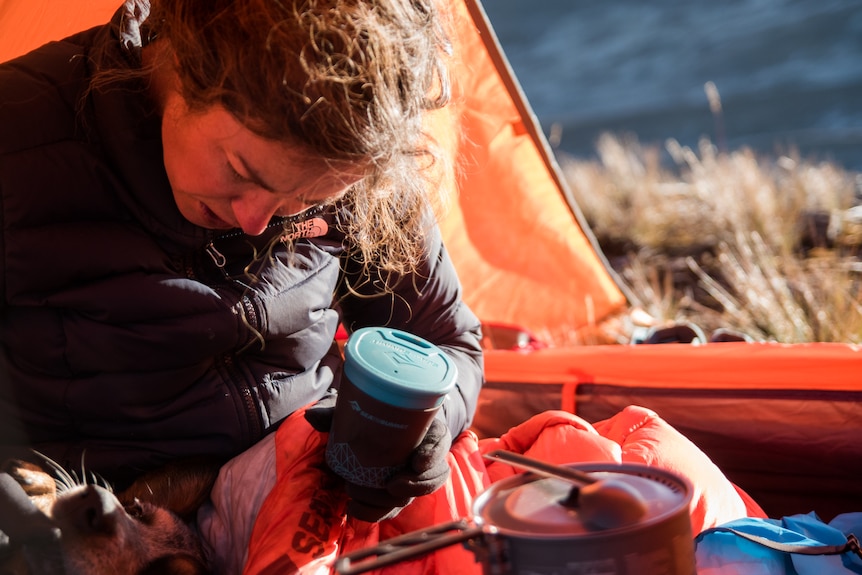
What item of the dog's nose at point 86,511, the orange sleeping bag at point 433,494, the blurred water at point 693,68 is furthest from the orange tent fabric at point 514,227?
the blurred water at point 693,68

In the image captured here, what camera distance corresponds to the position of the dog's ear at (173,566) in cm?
114

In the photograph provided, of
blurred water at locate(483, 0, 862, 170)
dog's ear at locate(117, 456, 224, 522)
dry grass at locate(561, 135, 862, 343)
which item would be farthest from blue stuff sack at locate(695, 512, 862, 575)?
blurred water at locate(483, 0, 862, 170)

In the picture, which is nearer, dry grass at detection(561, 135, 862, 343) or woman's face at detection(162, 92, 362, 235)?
woman's face at detection(162, 92, 362, 235)

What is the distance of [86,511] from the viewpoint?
1.03 metres

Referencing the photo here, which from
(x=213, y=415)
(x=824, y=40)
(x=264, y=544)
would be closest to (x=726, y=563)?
(x=264, y=544)

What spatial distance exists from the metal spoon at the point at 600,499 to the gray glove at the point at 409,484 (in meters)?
0.38

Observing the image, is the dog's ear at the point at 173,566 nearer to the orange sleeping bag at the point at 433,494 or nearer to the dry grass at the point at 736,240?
the orange sleeping bag at the point at 433,494

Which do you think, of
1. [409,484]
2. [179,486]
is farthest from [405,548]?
[179,486]

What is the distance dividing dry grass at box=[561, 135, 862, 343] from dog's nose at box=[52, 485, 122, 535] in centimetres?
207

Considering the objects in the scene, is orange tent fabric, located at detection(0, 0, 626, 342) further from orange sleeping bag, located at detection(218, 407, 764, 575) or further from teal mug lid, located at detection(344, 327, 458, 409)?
teal mug lid, located at detection(344, 327, 458, 409)

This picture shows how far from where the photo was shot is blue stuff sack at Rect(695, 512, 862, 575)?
1.28 metres

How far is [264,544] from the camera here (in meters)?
1.19

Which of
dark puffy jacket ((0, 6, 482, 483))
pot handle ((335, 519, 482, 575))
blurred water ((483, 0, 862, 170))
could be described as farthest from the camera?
blurred water ((483, 0, 862, 170))

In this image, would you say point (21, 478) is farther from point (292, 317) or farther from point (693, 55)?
point (693, 55)
